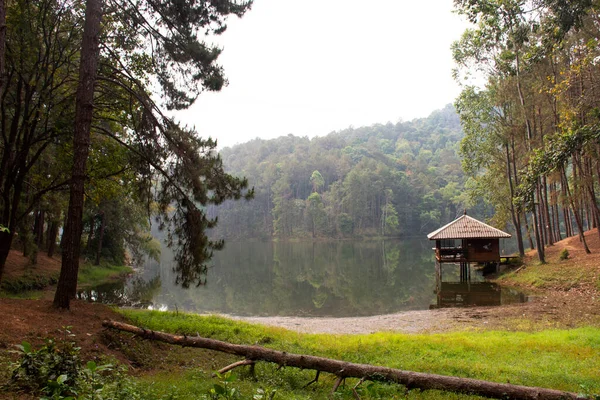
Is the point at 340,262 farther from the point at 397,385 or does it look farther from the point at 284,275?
the point at 397,385

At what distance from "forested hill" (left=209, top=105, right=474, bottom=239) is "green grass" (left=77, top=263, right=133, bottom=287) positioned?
49.0 metres

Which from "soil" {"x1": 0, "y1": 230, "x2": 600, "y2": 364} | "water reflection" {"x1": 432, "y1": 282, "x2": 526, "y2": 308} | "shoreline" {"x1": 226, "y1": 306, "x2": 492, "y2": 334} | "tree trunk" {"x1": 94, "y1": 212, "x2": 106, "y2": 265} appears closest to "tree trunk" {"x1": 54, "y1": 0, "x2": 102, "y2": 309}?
"soil" {"x1": 0, "y1": 230, "x2": 600, "y2": 364}

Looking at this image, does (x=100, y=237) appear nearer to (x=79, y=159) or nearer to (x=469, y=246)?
(x=79, y=159)

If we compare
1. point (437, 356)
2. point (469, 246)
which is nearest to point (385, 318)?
point (437, 356)

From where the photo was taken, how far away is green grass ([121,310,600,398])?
5188 millimetres

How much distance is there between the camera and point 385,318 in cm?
1527

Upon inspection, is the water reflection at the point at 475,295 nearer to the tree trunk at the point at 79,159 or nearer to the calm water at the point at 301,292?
the calm water at the point at 301,292

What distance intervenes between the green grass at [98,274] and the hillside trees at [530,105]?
22.2 m

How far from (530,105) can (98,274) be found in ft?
92.2

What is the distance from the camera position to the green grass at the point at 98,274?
71.6 feet

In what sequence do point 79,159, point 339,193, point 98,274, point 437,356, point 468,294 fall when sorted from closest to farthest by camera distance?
point 79,159, point 437,356, point 468,294, point 98,274, point 339,193

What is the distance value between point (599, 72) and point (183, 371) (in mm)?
16936

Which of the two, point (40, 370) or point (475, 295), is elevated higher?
point (40, 370)

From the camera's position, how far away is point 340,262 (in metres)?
38.8
